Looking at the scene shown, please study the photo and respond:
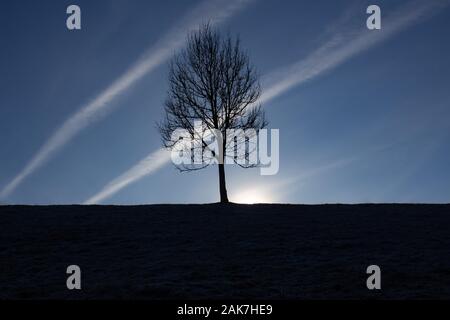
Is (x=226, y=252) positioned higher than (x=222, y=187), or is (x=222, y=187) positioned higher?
(x=222, y=187)

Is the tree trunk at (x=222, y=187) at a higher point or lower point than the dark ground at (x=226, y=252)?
higher

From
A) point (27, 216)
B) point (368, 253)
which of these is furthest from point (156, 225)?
point (368, 253)

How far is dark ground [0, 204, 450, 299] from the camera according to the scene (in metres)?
12.2

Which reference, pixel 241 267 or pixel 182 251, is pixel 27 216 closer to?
pixel 182 251

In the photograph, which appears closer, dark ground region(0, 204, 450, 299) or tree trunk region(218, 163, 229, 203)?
dark ground region(0, 204, 450, 299)

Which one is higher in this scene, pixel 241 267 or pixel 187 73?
pixel 187 73

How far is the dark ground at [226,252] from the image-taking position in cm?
1225

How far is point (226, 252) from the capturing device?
1585 centimetres

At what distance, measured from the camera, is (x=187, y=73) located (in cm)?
3177

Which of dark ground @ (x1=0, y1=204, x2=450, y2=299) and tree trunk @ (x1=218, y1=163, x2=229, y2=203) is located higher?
tree trunk @ (x1=218, y1=163, x2=229, y2=203)

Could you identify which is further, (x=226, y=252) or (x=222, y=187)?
(x=222, y=187)

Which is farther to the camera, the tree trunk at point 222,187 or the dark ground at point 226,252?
the tree trunk at point 222,187

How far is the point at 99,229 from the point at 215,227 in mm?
4313
